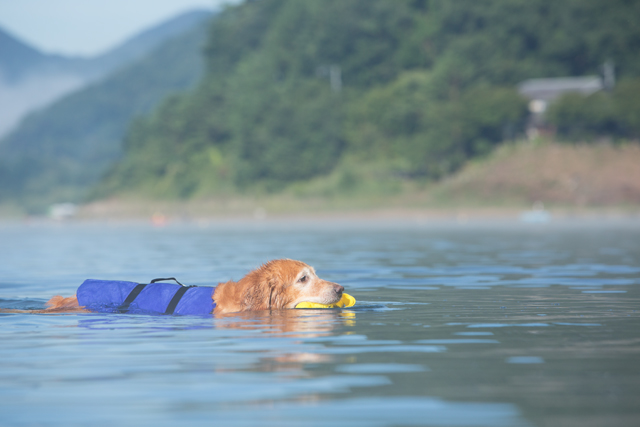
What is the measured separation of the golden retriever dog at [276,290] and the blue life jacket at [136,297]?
38 cm

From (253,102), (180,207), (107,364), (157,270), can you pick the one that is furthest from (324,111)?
(107,364)

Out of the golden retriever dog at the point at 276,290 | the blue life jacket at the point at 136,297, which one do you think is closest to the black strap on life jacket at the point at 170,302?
the blue life jacket at the point at 136,297

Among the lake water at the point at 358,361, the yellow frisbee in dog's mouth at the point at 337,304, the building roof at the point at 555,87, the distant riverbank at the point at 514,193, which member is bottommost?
the lake water at the point at 358,361

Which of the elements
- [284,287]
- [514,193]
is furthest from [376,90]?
[284,287]

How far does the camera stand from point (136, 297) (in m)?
12.0

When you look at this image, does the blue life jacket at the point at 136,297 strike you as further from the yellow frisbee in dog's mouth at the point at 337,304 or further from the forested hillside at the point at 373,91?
the forested hillside at the point at 373,91

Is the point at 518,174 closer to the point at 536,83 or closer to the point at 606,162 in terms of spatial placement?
the point at 606,162

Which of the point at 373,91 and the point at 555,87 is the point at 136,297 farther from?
the point at 373,91

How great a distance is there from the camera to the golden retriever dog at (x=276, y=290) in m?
11.2

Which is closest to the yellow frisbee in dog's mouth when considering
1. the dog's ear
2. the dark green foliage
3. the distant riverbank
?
the dog's ear

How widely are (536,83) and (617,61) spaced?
819 cm

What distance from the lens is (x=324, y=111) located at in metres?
96.6

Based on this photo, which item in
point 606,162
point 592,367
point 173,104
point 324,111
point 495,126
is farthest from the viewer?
point 173,104

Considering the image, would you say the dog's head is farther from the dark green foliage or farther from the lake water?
the dark green foliage
